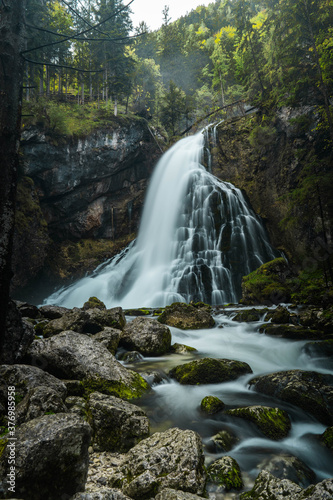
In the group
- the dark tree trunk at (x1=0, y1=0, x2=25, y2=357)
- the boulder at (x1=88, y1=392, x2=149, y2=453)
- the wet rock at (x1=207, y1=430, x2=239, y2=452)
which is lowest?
the wet rock at (x1=207, y1=430, x2=239, y2=452)

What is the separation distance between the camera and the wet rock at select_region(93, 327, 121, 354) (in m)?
6.75

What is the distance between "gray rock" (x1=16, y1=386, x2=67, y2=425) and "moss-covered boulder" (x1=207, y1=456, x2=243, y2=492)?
1765 millimetres

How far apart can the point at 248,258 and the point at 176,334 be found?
34.0 ft

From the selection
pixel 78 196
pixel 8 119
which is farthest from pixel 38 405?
pixel 78 196

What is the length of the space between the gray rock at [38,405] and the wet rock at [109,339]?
358 centimetres

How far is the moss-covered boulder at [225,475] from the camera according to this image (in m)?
2.76

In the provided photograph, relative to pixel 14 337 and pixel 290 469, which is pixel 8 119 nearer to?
pixel 14 337

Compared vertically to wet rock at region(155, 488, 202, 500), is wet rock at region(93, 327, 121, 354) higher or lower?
lower

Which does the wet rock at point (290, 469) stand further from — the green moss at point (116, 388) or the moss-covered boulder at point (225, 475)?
the green moss at point (116, 388)

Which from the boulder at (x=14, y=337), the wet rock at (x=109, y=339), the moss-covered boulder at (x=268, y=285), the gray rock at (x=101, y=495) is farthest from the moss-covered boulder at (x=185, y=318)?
the gray rock at (x=101, y=495)

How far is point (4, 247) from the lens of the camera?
325cm

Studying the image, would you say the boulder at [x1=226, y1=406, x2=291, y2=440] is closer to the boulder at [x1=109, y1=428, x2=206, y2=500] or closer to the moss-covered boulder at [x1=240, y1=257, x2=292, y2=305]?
the boulder at [x1=109, y1=428, x2=206, y2=500]

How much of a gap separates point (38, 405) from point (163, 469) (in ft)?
4.88

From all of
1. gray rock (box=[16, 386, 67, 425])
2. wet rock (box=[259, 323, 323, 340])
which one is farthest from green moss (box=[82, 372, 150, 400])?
wet rock (box=[259, 323, 323, 340])
